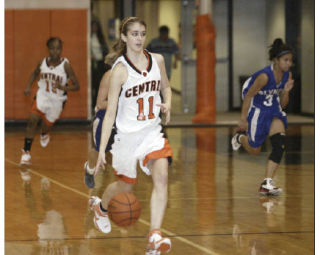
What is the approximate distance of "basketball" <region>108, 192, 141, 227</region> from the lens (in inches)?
260

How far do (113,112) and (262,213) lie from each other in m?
2.43

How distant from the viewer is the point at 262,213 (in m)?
8.37

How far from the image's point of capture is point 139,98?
661cm

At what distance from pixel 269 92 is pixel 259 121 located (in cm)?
34

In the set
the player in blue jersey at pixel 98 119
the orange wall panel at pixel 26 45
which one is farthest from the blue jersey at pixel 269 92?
the orange wall panel at pixel 26 45

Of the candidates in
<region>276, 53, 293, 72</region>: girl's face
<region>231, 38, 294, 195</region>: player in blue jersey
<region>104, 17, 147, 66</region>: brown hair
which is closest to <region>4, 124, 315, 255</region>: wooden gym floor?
<region>231, 38, 294, 195</region>: player in blue jersey

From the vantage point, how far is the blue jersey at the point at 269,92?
9.56 metres

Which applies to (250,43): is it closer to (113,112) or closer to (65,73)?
(65,73)

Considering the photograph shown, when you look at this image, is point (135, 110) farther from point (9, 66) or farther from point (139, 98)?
point (9, 66)

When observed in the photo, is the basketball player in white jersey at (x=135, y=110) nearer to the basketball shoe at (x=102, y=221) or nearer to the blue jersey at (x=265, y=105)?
the basketball shoe at (x=102, y=221)

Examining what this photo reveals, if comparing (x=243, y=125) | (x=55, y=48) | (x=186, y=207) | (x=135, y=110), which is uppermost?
(x=55, y=48)

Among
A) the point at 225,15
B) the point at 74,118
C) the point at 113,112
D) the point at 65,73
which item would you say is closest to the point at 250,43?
the point at 225,15

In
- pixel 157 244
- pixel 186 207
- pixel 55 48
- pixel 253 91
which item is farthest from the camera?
pixel 55 48

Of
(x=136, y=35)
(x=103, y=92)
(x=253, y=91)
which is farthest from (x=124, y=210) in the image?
(x=253, y=91)
